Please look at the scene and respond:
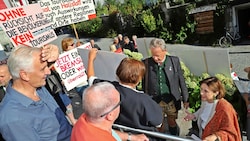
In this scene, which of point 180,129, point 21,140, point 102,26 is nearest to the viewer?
point 21,140

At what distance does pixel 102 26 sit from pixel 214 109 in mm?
17488

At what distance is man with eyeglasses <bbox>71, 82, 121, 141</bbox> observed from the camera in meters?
1.90

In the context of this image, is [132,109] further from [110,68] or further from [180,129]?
[180,129]

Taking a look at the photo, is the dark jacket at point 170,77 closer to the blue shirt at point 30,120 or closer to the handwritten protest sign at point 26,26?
the handwritten protest sign at point 26,26

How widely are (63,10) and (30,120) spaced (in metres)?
3.47

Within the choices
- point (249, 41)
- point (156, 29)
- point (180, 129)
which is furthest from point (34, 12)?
point (156, 29)

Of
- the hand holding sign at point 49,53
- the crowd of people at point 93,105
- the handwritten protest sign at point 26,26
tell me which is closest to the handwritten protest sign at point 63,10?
the handwritten protest sign at point 26,26

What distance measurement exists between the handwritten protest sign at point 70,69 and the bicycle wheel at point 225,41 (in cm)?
875

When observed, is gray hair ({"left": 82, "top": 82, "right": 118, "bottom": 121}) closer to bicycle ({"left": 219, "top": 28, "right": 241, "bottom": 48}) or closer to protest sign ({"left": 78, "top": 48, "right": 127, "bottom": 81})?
protest sign ({"left": 78, "top": 48, "right": 127, "bottom": 81})

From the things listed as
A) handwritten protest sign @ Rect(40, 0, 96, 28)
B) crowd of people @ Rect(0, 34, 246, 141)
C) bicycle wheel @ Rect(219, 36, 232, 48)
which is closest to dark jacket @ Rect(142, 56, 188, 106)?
crowd of people @ Rect(0, 34, 246, 141)

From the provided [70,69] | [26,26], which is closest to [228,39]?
[70,69]

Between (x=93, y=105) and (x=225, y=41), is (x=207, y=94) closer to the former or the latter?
(x=93, y=105)

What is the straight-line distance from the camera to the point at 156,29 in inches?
574

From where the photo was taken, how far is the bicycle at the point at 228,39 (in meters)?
11.7
